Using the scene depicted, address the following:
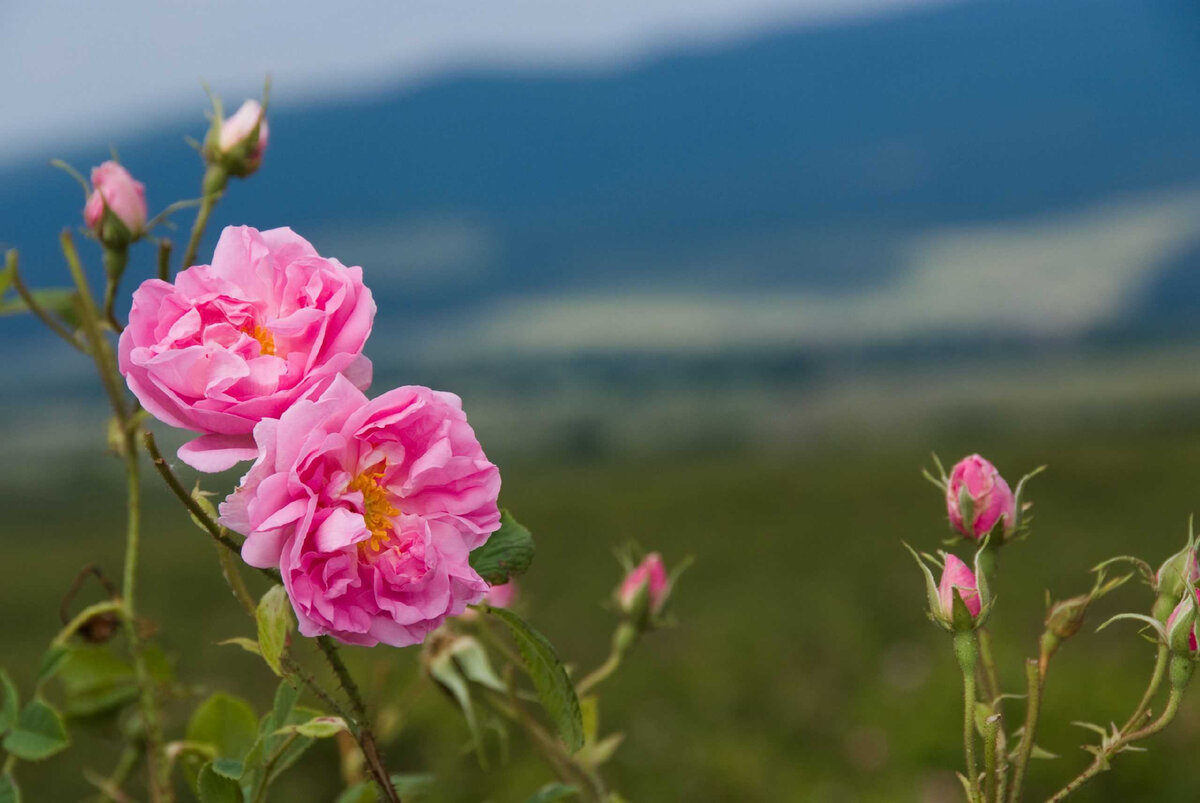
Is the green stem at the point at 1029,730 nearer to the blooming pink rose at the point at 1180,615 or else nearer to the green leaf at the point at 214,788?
the blooming pink rose at the point at 1180,615

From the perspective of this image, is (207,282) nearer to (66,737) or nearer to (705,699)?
(66,737)

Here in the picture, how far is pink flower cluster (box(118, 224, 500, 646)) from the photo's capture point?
38 centimetres

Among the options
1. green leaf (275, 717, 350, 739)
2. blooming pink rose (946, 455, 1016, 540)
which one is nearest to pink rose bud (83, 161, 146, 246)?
green leaf (275, 717, 350, 739)

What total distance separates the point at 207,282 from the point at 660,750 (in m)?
1.88

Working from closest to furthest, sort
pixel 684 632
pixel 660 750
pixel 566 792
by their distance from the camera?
pixel 566 792
pixel 660 750
pixel 684 632

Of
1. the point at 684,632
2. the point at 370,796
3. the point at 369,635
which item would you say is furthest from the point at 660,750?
the point at 369,635

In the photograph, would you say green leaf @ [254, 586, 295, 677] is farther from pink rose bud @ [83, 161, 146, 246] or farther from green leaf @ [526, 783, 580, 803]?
pink rose bud @ [83, 161, 146, 246]

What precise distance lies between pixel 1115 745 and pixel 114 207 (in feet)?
1.84

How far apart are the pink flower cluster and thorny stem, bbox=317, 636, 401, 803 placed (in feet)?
0.09

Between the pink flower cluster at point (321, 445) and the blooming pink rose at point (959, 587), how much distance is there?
0.18 meters

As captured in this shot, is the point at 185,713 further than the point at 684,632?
No

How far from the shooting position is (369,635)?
391 millimetres

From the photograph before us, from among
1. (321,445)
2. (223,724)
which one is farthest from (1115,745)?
(223,724)

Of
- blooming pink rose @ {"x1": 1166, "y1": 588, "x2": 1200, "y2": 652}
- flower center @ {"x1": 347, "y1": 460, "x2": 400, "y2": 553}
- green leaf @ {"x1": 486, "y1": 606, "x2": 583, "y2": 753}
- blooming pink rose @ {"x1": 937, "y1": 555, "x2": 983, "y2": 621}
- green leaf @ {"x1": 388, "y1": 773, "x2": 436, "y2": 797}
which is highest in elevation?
flower center @ {"x1": 347, "y1": 460, "x2": 400, "y2": 553}
